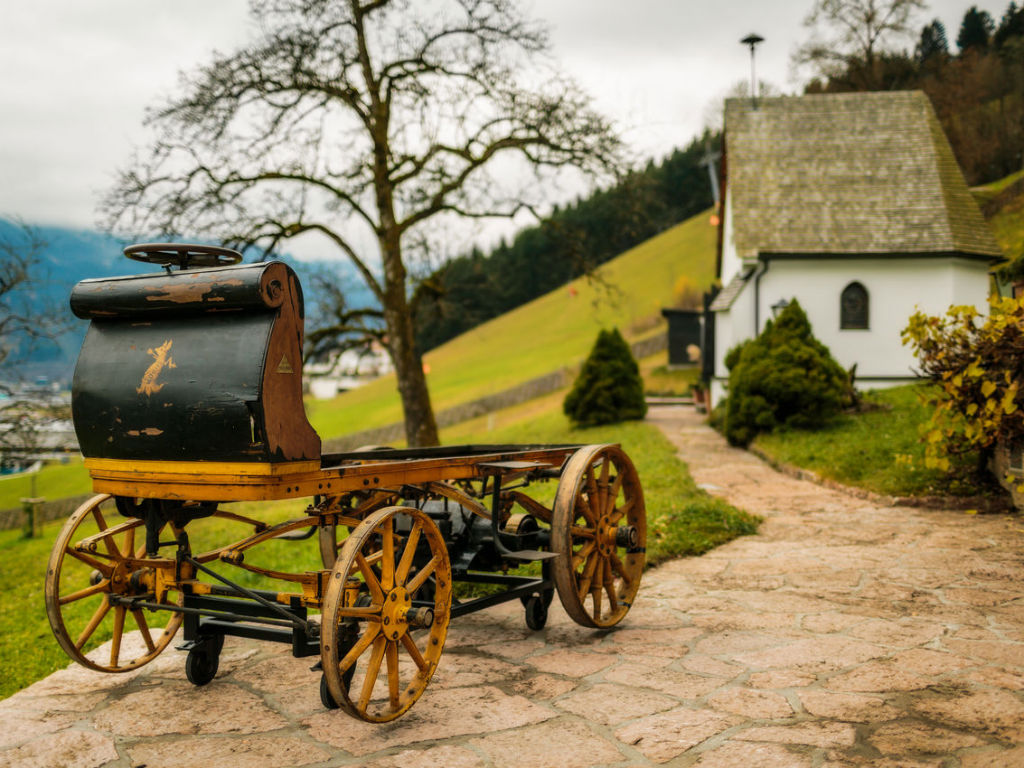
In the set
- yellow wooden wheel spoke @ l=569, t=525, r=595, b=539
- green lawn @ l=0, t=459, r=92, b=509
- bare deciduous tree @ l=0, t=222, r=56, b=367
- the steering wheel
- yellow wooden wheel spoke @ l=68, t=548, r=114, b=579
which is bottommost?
green lawn @ l=0, t=459, r=92, b=509

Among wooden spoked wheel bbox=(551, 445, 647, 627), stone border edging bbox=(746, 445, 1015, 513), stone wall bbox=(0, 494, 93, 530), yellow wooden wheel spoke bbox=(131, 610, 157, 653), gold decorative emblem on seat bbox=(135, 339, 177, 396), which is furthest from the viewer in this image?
stone wall bbox=(0, 494, 93, 530)

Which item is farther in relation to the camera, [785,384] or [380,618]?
[785,384]

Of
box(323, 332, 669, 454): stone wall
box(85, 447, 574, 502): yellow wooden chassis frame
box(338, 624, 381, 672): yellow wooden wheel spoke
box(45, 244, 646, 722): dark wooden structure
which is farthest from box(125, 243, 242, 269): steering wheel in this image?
box(323, 332, 669, 454): stone wall

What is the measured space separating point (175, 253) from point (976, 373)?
7.26m

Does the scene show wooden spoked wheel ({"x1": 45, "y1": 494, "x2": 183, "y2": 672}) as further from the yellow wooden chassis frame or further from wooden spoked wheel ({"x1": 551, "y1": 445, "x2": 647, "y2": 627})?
wooden spoked wheel ({"x1": 551, "y1": 445, "x2": 647, "y2": 627})

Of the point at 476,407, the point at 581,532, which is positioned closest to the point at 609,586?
the point at 581,532

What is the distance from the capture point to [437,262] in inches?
666

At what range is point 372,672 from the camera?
11.8 feet

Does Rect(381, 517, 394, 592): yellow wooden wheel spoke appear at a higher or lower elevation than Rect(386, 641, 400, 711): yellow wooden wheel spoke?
higher

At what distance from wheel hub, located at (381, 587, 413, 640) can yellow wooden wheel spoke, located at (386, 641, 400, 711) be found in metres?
0.06

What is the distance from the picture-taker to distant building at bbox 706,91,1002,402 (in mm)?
21094

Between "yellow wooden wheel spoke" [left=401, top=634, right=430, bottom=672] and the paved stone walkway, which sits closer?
the paved stone walkway

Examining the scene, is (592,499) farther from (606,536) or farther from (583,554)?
(583,554)

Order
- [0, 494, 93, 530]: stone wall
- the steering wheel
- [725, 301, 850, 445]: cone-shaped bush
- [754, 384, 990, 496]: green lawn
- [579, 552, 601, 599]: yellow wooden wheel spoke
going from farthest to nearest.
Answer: [0, 494, 93, 530]: stone wall
[725, 301, 850, 445]: cone-shaped bush
[754, 384, 990, 496]: green lawn
[579, 552, 601, 599]: yellow wooden wheel spoke
the steering wheel
